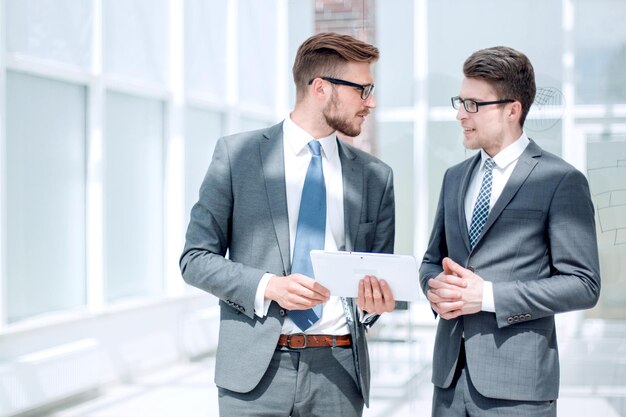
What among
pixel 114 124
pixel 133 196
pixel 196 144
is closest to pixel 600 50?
pixel 114 124

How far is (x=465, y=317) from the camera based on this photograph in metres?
2.30

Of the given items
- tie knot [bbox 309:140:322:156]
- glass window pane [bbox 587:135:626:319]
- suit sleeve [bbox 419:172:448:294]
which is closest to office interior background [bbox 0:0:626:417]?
glass window pane [bbox 587:135:626:319]

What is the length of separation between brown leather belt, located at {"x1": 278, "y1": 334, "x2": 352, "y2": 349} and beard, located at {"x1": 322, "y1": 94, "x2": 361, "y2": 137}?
0.58 metres

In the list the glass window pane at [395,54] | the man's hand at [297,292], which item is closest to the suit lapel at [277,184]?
the man's hand at [297,292]

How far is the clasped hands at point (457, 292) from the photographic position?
2.19 m

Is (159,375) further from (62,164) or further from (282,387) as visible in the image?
(282,387)

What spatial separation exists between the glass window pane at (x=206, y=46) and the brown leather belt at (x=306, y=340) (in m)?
5.74

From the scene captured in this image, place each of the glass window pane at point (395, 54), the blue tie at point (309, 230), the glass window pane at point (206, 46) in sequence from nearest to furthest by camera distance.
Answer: the blue tie at point (309, 230) → the glass window pane at point (395, 54) → the glass window pane at point (206, 46)

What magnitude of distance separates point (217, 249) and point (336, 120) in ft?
1.63

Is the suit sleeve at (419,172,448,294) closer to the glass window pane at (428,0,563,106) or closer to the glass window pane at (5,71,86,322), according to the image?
the glass window pane at (428,0,563,106)

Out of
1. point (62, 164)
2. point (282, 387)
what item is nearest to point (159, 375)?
point (62, 164)

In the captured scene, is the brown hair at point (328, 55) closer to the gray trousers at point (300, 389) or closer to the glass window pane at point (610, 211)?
the gray trousers at point (300, 389)

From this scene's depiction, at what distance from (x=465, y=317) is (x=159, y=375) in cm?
509

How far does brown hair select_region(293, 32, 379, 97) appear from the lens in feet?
7.83
